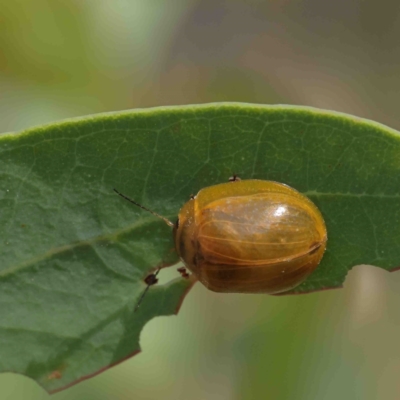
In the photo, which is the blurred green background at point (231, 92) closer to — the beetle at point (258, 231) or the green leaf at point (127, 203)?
the green leaf at point (127, 203)

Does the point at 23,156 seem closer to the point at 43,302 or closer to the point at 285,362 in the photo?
the point at 43,302

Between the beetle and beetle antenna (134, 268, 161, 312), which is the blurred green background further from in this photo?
the beetle

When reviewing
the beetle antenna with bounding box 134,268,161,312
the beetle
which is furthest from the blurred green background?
the beetle

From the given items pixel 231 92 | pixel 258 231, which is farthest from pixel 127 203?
pixel 231 92

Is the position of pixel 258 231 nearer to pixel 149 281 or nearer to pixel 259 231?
pixel 259 231

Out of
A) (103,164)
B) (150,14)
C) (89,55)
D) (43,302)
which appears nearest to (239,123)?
(103,164)

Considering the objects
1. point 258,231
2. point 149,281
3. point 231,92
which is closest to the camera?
point 258,231
